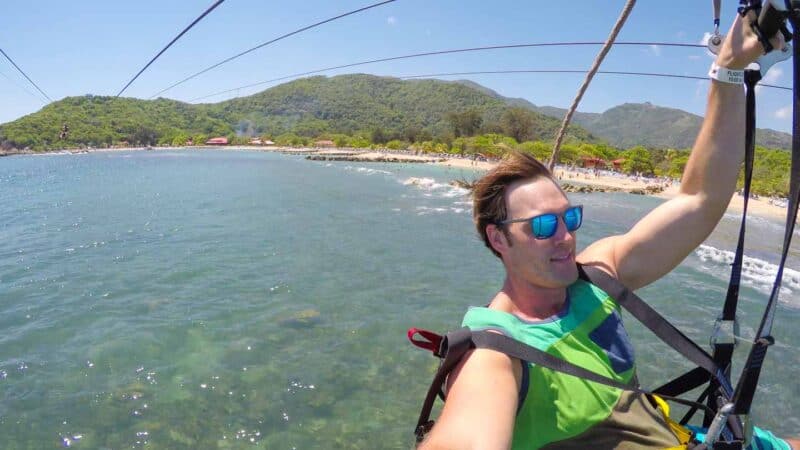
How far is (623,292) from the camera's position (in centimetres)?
238

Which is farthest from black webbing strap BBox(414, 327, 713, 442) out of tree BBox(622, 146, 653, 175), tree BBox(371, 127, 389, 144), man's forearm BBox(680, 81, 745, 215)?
tree BBox(371, 127, 389, 144)

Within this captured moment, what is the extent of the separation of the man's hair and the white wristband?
779 mm

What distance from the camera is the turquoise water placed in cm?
637

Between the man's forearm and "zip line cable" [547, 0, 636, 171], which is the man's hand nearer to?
the man's forearm

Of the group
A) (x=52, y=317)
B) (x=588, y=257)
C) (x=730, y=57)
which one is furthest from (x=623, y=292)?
(x=52, y=317)

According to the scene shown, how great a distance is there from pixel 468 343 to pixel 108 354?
8.38 m

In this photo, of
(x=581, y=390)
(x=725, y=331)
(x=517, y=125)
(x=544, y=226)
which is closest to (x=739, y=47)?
(x=544, y=226)

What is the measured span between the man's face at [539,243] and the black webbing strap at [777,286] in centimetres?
72

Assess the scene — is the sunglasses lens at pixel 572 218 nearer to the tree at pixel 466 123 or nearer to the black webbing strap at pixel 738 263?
the black webbing strap at pixel 738 263

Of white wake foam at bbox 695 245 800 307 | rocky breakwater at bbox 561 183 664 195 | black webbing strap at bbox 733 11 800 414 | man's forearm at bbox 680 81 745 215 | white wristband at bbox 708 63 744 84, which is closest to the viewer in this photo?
black webbing strap at bbox 733 11 800 414

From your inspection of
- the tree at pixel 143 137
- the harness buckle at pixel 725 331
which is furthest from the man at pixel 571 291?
the tree at pixel 143 137

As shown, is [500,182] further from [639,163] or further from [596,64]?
[639,163]

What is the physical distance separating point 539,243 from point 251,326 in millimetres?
8203

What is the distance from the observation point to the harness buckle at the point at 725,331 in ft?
6.89
